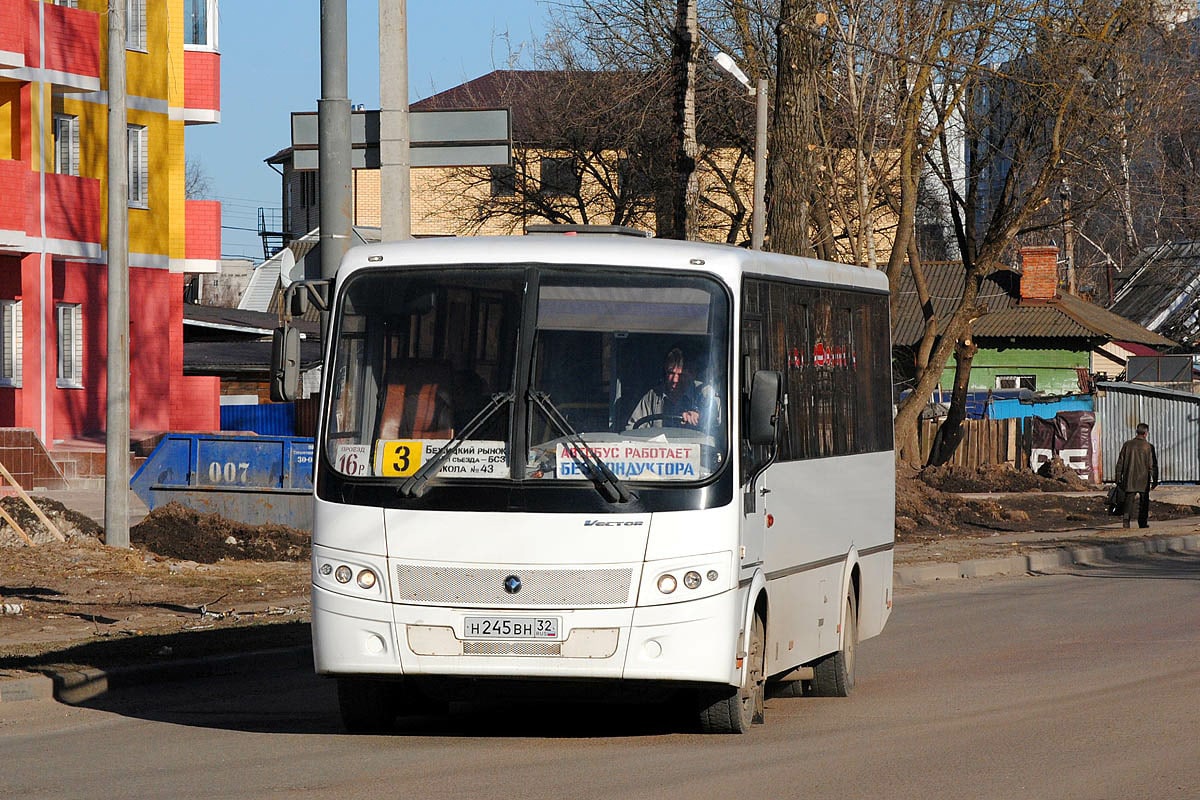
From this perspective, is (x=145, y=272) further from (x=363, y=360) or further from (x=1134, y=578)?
(x=363, y=360)

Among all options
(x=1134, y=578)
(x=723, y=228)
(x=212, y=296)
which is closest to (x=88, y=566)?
(x=1134, y=578)

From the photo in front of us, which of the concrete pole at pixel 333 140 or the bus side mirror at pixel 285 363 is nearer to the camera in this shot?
the bus side mirror at pixel 285 363

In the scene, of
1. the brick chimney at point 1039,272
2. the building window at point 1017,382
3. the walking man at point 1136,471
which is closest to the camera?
the walking man at point 1136,471

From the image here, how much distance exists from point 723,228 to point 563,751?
39791 millimetres

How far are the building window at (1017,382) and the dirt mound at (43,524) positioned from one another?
39.4 metres

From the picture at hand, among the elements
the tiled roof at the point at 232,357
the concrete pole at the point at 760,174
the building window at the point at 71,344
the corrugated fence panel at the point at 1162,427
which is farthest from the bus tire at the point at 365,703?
the corrugated fence panel at the point at 1162,427

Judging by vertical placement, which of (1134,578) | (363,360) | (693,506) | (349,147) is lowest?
(1134,578)

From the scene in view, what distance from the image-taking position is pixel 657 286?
9250 mm

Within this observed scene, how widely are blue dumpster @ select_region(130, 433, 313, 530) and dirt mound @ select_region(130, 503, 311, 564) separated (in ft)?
4.02

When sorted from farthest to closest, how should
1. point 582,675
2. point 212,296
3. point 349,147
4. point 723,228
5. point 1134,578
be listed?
point 212,296 → point 723,228 → point 1134,578 → point 349,147 → point 582,675

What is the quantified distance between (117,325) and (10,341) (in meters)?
11.5

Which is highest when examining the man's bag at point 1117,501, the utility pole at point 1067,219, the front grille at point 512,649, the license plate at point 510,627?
the utility pole at point 1067,219

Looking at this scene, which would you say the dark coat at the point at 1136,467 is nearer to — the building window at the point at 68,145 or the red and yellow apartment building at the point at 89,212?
the red and yellow apartment building at the point at 89,212

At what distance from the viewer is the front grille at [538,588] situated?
28.6 ft
